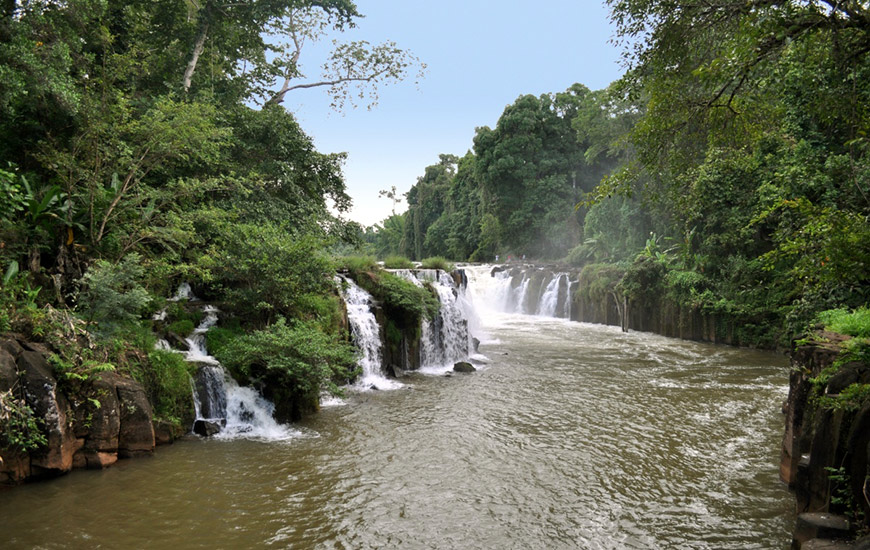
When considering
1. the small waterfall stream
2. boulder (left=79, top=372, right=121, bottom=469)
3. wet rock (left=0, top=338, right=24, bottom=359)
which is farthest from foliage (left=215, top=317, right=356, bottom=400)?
the small waterfall stream

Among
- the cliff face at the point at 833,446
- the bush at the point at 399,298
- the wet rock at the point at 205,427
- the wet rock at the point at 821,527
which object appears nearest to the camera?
the wet rock at the point at 821,527

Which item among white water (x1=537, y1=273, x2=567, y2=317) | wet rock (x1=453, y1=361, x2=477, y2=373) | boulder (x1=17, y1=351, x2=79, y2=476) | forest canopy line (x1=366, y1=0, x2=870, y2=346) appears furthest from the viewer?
white water (x1=537, y1=273, x2=567, y2=317)

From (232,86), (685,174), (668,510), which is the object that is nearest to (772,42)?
(685,174)

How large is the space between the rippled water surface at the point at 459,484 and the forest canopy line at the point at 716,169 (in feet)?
10.0

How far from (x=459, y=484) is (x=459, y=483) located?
1.2 inches

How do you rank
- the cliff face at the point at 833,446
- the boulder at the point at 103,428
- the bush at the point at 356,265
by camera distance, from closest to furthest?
the cliff face at the point at 833,446 → the boulder at the point at 103,428 → the bush at the point at 356,265

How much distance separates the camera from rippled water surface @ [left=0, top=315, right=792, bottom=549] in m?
5.70

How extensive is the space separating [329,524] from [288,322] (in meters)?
5.96

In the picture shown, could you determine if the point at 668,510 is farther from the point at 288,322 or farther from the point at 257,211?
the point at 257,211

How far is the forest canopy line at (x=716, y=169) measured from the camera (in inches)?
211

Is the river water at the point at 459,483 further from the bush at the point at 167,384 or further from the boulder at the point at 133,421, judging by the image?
the bush at the point at 167,384

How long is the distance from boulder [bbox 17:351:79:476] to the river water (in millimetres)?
261

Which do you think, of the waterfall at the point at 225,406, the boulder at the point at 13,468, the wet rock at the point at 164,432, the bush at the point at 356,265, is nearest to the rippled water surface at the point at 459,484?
the boulder at the point at 13,468

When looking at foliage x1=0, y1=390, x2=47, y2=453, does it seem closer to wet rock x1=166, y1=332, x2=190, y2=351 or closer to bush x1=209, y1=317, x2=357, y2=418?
wet rock x1=166, y1=332, x2=190, y2=351
